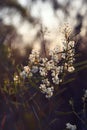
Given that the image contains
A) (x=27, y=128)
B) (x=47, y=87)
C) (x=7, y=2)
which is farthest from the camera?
(x=7, y=2)

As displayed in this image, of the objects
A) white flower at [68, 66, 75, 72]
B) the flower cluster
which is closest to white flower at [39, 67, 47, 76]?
the flower cluster

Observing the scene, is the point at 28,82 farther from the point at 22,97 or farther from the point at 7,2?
the point at 7,2

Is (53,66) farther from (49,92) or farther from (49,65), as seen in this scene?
(49,92)

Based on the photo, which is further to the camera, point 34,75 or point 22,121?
point 34,75

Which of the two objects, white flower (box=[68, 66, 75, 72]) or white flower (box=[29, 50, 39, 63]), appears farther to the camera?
white flower (box=[29, 50, 39, 63])

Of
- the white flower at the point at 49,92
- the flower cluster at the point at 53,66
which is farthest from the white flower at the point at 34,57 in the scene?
the white flower at the point at 49,92

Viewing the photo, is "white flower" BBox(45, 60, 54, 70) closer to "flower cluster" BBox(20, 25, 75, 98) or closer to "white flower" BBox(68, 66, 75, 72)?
"flower cluster" BBox(20, 25, 75, 98)

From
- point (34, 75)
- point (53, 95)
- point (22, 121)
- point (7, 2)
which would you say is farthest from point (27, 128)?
point (7, 2)

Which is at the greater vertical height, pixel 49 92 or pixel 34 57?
pixel 34 57

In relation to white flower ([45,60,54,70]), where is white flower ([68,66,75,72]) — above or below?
below

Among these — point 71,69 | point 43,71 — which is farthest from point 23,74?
point 71,69

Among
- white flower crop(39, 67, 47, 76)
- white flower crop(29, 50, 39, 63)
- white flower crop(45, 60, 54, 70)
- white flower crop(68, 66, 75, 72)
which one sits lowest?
white flower crop(68, 66, 75, 72)
